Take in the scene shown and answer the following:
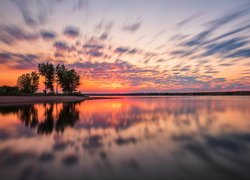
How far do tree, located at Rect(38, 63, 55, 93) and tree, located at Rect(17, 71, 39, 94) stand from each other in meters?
14.2

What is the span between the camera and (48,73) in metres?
103

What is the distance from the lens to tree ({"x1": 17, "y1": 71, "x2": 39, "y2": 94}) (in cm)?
10988

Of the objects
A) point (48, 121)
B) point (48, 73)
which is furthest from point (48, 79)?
point (48, 121)

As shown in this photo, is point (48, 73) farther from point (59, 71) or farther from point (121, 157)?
point (121, 157)

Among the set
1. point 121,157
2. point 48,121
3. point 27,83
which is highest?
point 27,83

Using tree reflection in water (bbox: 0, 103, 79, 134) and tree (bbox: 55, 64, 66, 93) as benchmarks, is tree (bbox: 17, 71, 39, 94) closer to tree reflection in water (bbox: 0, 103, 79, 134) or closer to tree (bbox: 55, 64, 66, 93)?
tree (bbox: 55, 64, 66, 93)

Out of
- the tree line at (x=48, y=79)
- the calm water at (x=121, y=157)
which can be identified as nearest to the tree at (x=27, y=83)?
the tree line at (x=48, y=79)

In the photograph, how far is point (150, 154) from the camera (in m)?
10.4

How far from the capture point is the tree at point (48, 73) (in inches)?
4026

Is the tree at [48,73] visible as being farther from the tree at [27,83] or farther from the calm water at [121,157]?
the calm water at [121,157]

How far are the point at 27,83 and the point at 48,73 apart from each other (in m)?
19.2

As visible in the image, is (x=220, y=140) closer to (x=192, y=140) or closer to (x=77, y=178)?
(x=192, y=140)

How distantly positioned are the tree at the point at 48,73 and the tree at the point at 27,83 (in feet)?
46.5

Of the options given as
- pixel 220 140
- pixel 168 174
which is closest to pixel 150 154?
pixel 168 174
